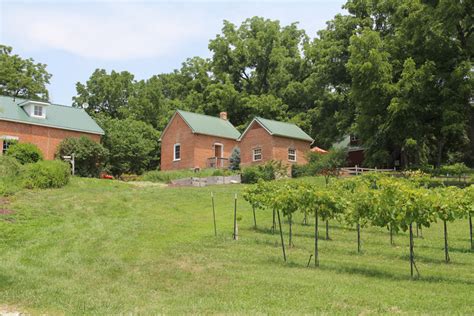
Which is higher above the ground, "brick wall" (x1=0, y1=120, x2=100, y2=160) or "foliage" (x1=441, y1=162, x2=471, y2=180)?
"brick wall" (x1=0, y1=120, x2=100, y2=160)

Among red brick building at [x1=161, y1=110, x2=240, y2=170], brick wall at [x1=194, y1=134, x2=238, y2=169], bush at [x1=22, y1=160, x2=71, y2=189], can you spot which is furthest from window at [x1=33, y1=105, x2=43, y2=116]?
bush at [x1=22, y1=160, x2=71, y2=189]

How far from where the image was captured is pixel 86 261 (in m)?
12.9

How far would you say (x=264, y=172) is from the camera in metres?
35.6

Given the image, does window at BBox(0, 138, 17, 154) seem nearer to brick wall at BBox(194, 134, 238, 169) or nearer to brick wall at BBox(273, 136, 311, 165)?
brick wall at BBox(194, 134, 238, 169)

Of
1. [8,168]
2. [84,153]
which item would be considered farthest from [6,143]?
[8,168]

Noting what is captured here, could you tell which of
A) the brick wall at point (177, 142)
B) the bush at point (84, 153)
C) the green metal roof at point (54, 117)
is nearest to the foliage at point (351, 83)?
the brick wall at point (177, 142)

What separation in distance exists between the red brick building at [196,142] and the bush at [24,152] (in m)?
12.7

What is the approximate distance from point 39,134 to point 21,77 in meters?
19.5

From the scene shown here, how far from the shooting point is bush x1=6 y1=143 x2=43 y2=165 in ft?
114

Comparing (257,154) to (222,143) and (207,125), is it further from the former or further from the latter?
(207,125)

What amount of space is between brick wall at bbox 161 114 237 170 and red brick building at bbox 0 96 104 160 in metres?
6.91

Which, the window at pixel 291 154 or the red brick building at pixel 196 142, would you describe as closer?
the window at pixel 291 154

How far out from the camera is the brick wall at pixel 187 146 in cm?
4369

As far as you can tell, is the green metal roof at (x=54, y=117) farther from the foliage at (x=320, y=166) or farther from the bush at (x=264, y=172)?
the foliage at (x=320, y=166)
